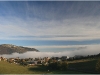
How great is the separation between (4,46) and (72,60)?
16541cm

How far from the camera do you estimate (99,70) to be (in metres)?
28.2

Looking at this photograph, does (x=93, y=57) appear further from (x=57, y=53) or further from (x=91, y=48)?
(x=57, y=53)

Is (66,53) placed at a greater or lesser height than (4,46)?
lesser

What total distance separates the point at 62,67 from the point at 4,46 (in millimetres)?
174149

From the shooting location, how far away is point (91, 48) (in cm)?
5284

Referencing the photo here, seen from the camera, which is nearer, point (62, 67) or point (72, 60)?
point (62, 67)


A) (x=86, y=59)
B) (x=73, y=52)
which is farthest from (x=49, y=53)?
(x=86, y=59)

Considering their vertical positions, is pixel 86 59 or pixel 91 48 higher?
pixel 91 48

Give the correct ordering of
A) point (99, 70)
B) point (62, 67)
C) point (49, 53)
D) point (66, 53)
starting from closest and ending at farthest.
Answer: point (99, 70)
point (62, 67)
point (66, 53)
point (49, 53)

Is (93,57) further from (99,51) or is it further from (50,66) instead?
(50,66)

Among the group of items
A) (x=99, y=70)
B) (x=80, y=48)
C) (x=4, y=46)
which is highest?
(x=4, y=46)

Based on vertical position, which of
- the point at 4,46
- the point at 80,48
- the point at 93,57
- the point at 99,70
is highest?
the point at 4,46

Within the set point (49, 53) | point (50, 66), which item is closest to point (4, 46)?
point (49, 53)

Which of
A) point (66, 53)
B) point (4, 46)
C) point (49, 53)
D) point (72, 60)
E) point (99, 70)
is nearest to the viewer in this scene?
point (99, 70)
